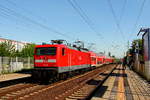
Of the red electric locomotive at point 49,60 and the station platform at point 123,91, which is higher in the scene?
the red electric locomotive at point 49,60

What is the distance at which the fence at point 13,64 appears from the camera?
80.6ft

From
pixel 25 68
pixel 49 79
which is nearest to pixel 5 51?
pixel 25 68

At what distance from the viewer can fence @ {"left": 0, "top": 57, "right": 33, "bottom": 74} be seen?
24.6 metres

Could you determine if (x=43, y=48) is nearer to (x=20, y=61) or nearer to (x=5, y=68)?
(x=5, y=68)

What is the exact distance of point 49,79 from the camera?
51.9 feet

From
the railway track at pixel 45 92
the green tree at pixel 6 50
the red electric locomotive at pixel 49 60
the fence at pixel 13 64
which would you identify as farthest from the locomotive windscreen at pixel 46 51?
the green tree at pixel 6 50

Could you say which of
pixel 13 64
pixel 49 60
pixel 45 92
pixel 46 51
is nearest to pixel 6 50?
pixel 13 64

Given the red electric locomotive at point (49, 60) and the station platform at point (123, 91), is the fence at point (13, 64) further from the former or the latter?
the station platform at point (123, 91)

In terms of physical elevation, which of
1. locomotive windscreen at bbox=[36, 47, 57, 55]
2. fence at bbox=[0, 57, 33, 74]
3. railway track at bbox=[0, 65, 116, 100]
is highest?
locomotive windscreen at bbox=[36, 47, 57, 55]

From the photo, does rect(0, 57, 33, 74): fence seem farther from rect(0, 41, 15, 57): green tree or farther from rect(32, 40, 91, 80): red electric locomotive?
rect(32, 40, 91, 80): red electric locomotive

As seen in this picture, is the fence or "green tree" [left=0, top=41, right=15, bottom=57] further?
"green tree" [left=0, top=41, right=15, bottom=57]

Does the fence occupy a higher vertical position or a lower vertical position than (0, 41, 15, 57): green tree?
lower

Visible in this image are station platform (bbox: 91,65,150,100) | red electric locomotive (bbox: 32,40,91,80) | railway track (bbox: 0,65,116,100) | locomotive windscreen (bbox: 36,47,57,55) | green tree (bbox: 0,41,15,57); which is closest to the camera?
station platform (bbox: 91,65,150,100)

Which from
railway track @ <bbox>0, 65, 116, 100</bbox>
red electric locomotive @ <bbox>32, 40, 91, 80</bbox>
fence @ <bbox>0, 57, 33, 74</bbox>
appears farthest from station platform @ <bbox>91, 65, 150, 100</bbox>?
fence @ <bbox>0, 57, 33, 74</bbox>
